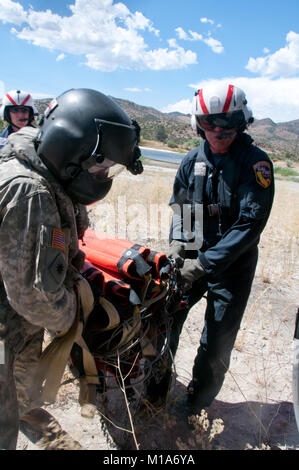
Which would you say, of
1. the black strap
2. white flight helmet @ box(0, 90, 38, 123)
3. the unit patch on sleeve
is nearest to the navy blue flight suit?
the unit patch on sleeve

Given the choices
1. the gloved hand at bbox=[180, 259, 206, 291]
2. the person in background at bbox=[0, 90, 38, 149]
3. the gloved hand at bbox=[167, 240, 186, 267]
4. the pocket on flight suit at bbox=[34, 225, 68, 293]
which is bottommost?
the gloved hand at bbox=[180, 259, 206, 291]

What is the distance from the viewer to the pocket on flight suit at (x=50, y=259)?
159cm

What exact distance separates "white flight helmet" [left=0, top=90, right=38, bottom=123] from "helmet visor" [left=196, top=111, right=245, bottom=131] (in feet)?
13.7

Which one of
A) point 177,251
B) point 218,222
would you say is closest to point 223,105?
point 218,222

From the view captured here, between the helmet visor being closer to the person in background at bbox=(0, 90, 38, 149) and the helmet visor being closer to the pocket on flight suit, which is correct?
the pocket on flight suit

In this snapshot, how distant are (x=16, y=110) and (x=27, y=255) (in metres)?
4.94

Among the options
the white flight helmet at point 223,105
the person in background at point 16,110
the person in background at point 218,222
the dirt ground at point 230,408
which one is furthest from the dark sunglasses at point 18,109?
the dirt ground at point 230,408

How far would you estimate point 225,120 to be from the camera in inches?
103

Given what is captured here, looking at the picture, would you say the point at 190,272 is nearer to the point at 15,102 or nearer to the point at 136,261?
the point at 136,261

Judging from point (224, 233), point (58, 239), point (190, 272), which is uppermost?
point (58, 239)

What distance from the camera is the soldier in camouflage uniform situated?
Answer: 1.58m

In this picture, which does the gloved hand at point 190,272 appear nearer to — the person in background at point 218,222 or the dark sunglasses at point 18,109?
the person in background at point 218,222

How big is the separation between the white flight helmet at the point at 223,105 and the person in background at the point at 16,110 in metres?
3.94
